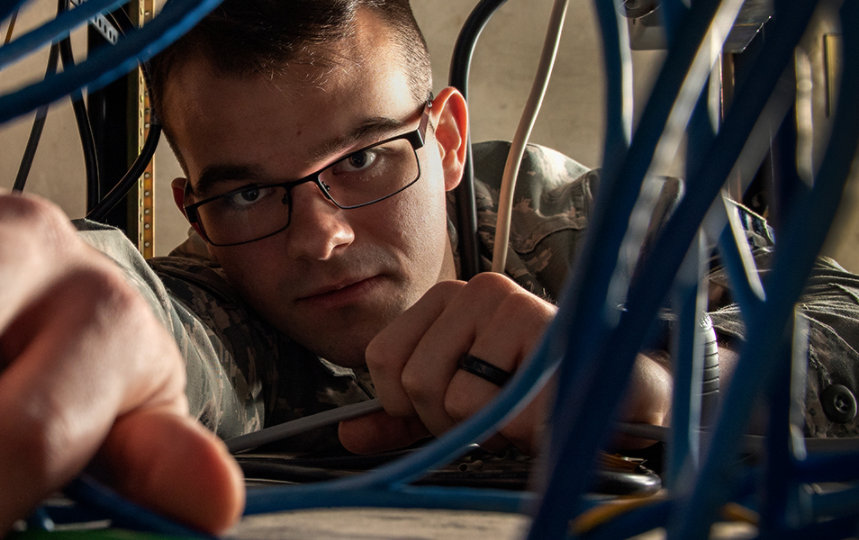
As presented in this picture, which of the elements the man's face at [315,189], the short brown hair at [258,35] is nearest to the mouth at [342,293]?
the man's face at [315,189]

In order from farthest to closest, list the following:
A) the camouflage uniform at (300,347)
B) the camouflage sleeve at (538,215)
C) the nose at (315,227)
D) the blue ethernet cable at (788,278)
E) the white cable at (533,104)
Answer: the camouflage sleeve at (538,215) → the nose at (315,227) → the camouflage uniform at (300,347) → the white cable at (533,104) → the blue ethernet cable at (788,278)

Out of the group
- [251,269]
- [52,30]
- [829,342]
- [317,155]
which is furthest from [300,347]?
[52,30]

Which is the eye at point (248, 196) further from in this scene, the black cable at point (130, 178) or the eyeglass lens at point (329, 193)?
the black cable at point (130, 178)

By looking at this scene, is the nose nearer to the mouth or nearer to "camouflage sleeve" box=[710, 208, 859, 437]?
the mouth

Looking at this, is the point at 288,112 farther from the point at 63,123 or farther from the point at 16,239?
the point at 63,123

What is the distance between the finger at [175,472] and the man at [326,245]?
0.78ft

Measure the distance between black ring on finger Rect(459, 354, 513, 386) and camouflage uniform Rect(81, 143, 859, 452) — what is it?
11 cm

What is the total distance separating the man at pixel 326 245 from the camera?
0.42m

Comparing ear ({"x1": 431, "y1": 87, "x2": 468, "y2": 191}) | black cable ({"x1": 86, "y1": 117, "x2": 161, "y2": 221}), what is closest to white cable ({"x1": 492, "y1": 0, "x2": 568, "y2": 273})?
ear ({"x1": 431, "y1": 87, "x2": 468, "y2": 191})

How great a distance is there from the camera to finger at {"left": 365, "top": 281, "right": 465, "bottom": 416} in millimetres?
407

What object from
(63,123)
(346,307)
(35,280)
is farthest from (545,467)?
(63,123)

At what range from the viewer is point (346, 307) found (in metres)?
0.70

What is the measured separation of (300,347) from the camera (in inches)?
30.3

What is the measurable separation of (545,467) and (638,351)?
2 centimetres
